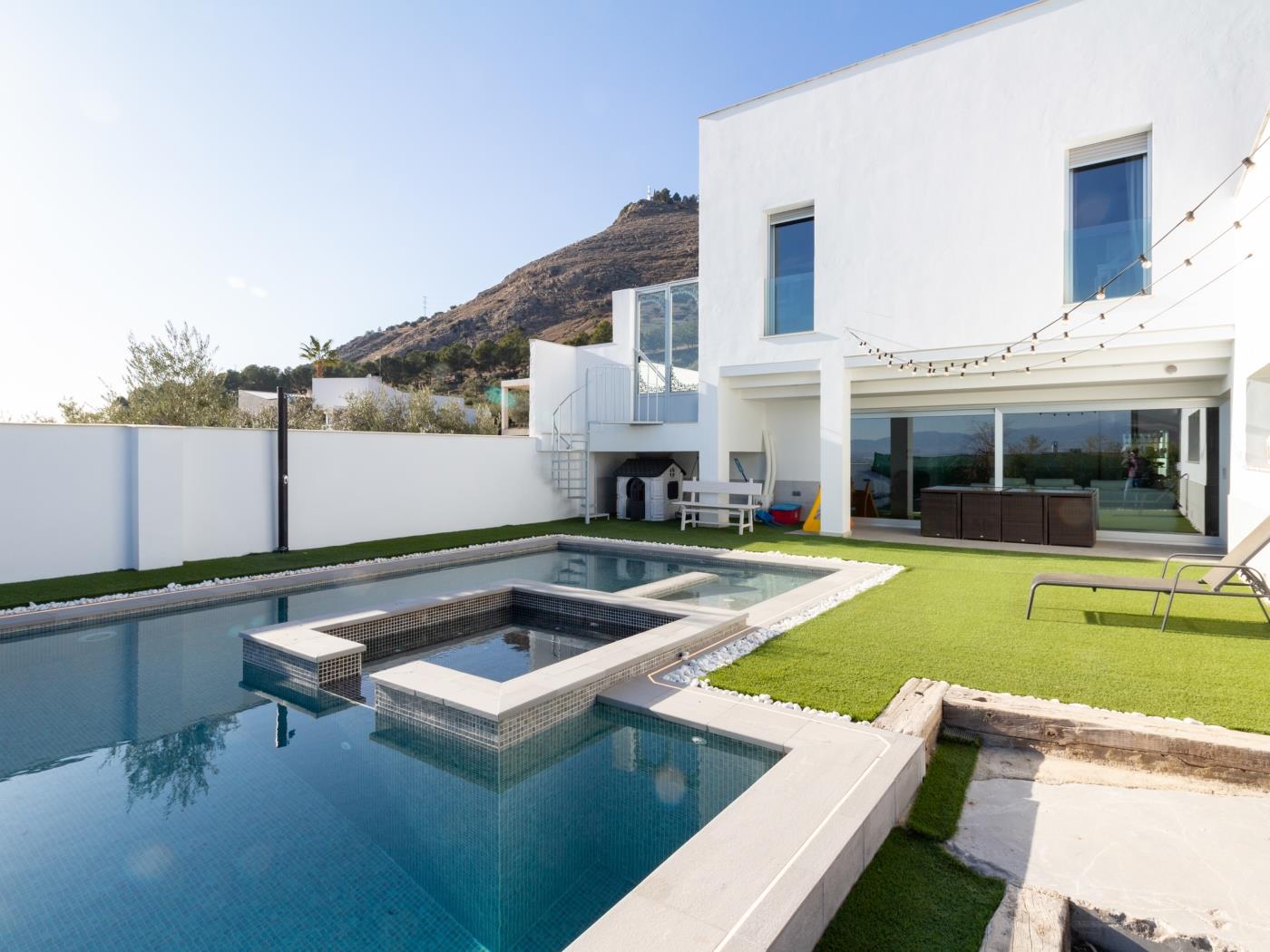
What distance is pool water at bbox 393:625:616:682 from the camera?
551 centimetres

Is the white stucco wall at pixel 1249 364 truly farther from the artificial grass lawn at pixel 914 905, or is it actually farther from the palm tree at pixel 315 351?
the palm tree at pixel 315 351

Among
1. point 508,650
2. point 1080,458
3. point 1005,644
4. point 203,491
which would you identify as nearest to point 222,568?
point 203,491

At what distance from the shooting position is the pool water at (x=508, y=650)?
551 centimetres

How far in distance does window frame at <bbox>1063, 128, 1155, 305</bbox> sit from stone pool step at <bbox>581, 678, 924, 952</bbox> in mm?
8752

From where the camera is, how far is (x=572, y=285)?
57.5m

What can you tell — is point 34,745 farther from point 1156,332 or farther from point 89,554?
point 1156,332

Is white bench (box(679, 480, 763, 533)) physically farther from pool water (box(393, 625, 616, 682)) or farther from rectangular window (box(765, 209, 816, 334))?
pool water (box(393, 625, 616, 682))

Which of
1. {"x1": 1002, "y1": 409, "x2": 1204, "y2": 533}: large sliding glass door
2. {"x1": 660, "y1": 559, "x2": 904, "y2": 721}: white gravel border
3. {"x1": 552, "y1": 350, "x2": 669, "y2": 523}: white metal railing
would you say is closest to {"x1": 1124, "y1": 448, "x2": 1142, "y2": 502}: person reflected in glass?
{"x1": 1002, "y1": 409, "x2": 1204, "y2": 533}: large sliding glass door

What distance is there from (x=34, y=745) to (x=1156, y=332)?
11994 millimetres

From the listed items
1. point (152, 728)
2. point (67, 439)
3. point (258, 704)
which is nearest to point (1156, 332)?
point (258, 704)

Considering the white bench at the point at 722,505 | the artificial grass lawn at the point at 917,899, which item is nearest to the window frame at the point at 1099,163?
the white bench at the point at 722,505

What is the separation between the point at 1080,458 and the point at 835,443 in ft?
13.7

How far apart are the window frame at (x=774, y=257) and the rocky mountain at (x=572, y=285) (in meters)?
38.3

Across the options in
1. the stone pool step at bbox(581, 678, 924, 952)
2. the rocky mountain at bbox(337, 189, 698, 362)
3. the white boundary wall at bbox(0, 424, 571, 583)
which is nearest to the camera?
the stone pool step at bbox(581, 678, 924, 952)
